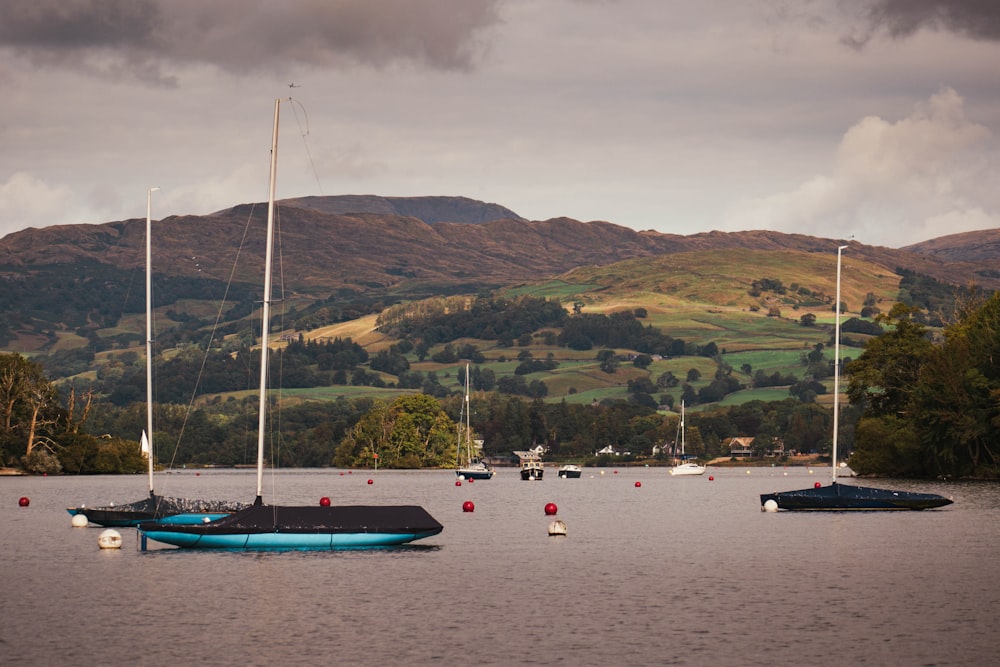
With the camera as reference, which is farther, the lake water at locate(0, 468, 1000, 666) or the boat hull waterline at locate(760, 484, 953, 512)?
the boat hull waterline at locate(760, 484, 953, 512)

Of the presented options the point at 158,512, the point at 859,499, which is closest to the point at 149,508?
the point at 158,512

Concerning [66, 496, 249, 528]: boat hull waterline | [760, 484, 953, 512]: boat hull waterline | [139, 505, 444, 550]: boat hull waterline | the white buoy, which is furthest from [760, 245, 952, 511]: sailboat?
the white buoy

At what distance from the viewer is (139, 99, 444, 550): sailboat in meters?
70.1

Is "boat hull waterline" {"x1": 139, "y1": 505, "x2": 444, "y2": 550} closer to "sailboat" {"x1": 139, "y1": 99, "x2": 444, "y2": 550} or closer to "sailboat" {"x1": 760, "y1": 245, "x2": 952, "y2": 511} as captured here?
"sailboat" {"x1": 139, "y1": 99, "x2": 444, "y2": 550}

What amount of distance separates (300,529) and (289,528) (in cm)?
57

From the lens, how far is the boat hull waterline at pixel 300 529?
70188mm

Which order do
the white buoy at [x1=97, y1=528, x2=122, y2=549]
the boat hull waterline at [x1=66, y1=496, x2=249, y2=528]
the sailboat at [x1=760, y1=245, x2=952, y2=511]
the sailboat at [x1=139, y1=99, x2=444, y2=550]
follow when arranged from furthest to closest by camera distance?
1. the sailboat at [x1=760, y1=245, x2=952, y2=511]
2. the boat hull waterline at [x1=66, y1=496, x2=249, y2=528]
3. the white buoy at [x1=97, y1=528, x2=122, y2=549]
4. the sailboat at [x1=139, y1=99, x2=444, y2=550]

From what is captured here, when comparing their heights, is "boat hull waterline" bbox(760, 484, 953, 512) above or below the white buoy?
above

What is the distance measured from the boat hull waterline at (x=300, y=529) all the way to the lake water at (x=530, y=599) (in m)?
0.89

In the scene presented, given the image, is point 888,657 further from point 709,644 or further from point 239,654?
point 239,654

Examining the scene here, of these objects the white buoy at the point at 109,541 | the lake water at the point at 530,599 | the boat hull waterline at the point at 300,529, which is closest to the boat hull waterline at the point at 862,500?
the lake water at the point at 530,599

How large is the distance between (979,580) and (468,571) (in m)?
23.1

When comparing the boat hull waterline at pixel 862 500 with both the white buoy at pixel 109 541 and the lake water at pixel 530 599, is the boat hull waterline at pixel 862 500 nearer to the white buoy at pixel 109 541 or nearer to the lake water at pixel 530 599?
the lake water at pixel 530 599

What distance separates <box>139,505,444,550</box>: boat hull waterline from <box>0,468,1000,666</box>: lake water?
2.91 ft
